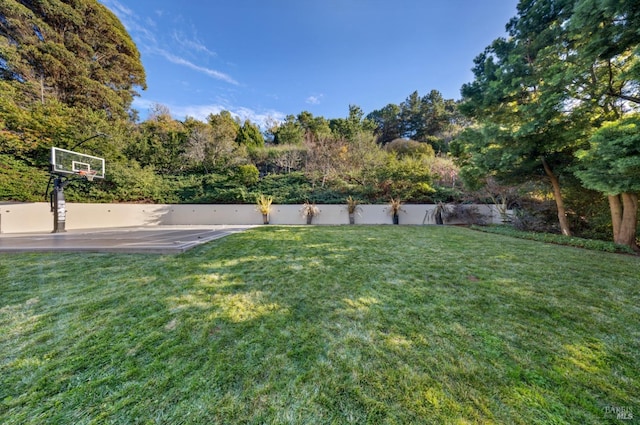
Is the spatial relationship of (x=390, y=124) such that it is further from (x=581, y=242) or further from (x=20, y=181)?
(x=20, y=181)

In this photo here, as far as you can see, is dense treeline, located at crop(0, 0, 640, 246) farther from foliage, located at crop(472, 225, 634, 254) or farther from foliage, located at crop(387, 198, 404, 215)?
foliage, located at crop(472, 225, 634, 254)

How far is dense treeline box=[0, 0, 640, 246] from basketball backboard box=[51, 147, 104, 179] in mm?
1313

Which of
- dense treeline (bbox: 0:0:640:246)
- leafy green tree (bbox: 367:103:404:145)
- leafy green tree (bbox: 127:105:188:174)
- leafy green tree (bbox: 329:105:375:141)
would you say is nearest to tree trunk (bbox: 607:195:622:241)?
dense treeline (bbox: 0:0:640:246)

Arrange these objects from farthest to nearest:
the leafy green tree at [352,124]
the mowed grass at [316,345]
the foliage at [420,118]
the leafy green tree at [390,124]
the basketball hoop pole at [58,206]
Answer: the leafy green tree at [390,124]
the foliage at [420,118]
the leafy green tree at [352,124]
the basketball hoop pole at [58,206]
the mowed grass at [316,345]

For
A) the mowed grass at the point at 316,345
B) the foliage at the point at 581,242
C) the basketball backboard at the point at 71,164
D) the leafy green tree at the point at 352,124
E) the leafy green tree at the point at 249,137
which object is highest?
the leafy green tree at the point at 352,124

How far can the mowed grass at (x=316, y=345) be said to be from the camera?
1.11 meters

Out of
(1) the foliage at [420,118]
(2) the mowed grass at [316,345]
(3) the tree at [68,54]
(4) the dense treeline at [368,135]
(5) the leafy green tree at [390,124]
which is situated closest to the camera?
(2) the mowed grass at [316,345]

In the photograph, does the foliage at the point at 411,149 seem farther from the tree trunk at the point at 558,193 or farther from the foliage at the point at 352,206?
the tree trunk at the point at 558,193

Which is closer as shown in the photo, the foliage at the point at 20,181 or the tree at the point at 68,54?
the foliage at the point at 20,181

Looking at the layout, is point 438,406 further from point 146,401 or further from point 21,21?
point 21,21

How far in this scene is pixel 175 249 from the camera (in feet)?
12.4

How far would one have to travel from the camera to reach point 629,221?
15.8 ft

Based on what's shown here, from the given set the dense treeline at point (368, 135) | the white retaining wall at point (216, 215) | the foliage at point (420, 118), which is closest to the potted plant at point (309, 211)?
the white retaining wall at point (216, 215)

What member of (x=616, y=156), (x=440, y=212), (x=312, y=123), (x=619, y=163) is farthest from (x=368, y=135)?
(x=619, y=163)
